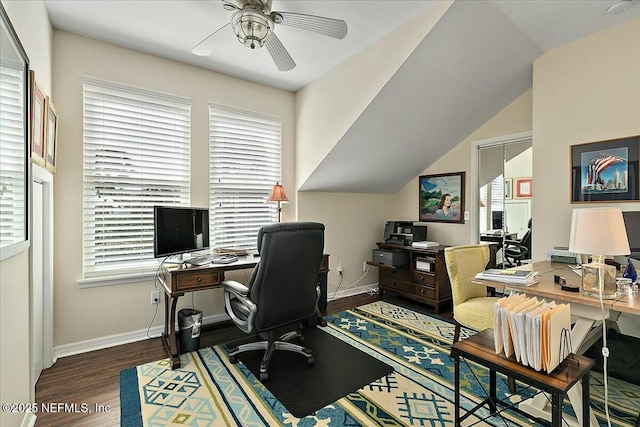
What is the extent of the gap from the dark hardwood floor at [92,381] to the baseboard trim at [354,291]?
1.51 m

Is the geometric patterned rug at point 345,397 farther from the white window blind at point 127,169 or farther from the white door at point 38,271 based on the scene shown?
the white window blind at point 127,169

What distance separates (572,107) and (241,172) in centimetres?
323

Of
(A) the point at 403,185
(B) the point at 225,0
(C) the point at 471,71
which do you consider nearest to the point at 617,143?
(C) the point at 471,71

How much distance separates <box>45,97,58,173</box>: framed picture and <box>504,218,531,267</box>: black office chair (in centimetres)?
441

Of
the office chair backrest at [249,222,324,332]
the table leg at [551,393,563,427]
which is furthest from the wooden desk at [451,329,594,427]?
the office chair backrest at [249,222,324,332]

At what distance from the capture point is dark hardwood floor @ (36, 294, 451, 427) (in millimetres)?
1835

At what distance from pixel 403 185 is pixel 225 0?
131 inches

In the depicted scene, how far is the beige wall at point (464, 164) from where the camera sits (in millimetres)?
3391

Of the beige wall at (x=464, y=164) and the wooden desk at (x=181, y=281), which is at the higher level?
the beige wall at (x=464, y=164)

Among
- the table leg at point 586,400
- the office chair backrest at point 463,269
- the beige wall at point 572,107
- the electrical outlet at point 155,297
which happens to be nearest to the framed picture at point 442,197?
the beige wall at point 572,107

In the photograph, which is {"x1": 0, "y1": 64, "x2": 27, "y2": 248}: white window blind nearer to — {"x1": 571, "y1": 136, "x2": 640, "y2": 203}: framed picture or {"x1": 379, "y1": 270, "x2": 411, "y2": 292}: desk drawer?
{"x1": 379, "y1": 270, "x2": 411, "y2": 292}: desk drawer

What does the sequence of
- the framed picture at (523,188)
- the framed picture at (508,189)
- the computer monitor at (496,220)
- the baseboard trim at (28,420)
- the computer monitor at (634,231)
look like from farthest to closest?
the computer monitor at (496,220), the framed picture at (508,189), the framed picture at (523,188), the computer monitor at (634,231), the baseboard trim at (28,420)

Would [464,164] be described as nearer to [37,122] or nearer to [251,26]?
[251,26]

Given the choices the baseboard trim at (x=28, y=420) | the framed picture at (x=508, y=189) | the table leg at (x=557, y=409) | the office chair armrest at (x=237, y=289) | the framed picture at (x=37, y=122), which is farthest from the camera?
the framed picture at (x=508, y=189)
